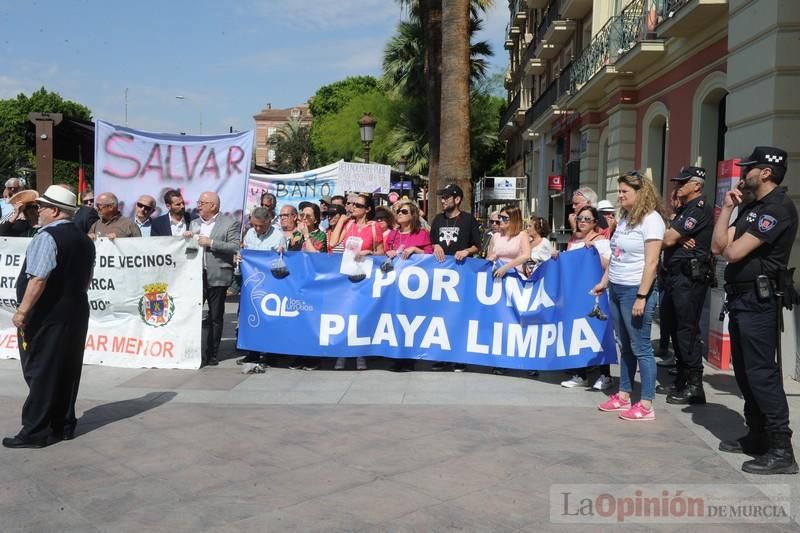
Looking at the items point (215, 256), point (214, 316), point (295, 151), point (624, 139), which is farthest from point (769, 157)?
point (295, 151)

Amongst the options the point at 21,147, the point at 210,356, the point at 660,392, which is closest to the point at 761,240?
the point at 660,392

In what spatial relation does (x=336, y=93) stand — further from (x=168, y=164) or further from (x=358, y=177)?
(x=168, y=164)

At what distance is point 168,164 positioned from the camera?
870 centimetres

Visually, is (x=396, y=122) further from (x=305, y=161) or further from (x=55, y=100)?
(x=55, y=100)

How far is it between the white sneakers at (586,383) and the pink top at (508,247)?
1270 mm

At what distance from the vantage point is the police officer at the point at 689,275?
6.34 meters

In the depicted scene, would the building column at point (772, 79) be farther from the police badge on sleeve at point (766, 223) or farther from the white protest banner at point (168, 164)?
the white protest banner at point (168, 164)

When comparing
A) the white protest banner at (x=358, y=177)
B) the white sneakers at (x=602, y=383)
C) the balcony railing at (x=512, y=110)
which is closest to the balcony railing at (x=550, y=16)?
the balcony railing at (x=512, y=110)

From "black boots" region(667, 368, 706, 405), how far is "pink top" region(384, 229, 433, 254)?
114 inches

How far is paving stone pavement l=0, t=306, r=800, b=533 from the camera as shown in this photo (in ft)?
12.9

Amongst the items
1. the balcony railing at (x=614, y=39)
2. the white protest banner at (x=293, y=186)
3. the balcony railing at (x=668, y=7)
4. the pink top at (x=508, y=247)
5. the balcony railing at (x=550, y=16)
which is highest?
the balcony railing at (x=550, y=16)

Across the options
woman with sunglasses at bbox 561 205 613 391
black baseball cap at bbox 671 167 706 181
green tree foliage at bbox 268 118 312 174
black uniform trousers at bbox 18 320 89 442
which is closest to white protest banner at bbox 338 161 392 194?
woman with sunglasses at bbox 561 205 613 391

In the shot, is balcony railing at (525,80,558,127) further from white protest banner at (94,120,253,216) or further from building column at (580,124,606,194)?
white protest banner at (94,120,253,216)

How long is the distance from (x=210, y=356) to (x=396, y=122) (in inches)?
1489
